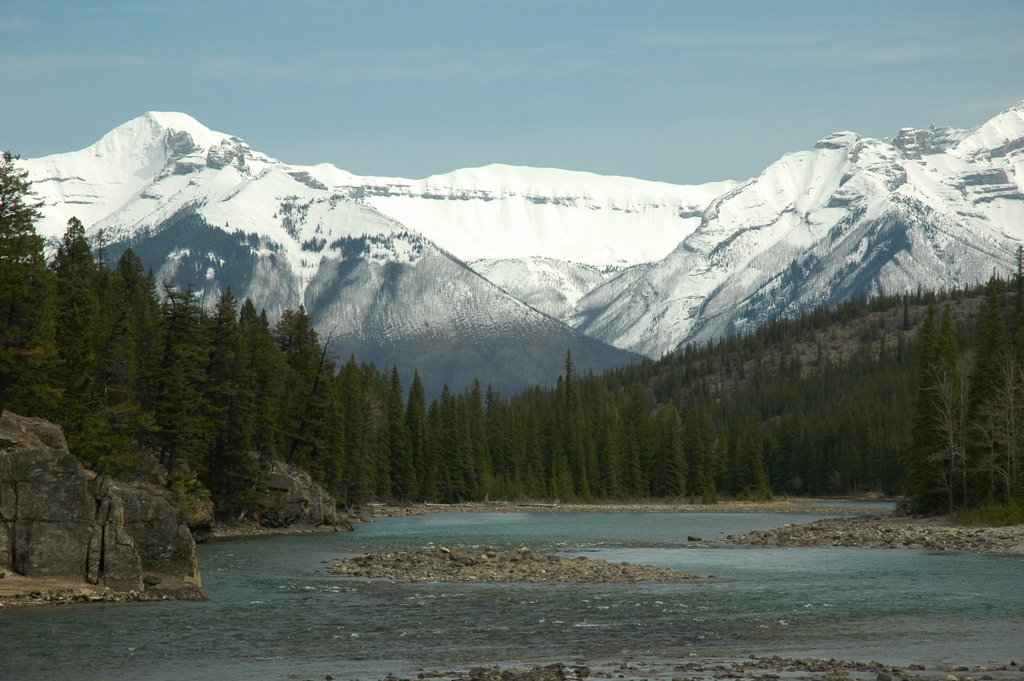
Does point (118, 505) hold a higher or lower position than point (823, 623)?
higher

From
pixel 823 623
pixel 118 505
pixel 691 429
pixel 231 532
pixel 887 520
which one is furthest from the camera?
pixel 691 429

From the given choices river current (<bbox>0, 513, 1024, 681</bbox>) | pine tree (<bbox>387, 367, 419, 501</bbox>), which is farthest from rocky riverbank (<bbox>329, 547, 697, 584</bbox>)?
pine tree (<bbox>387, 367, 419, 501</bbox>)

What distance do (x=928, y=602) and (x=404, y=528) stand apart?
63.9 m

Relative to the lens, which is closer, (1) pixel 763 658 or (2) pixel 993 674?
(2) pixel 993 674

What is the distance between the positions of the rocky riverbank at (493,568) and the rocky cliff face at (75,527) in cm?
1270

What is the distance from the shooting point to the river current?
3703 centimetres

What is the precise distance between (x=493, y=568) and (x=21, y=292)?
2669 cm

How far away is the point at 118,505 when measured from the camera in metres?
50.2

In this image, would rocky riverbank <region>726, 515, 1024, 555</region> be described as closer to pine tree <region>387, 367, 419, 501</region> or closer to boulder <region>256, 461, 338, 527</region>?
boulder <region>256, 461, 338, 527</region>

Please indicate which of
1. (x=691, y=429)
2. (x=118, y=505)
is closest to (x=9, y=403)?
(x=118, y=505)

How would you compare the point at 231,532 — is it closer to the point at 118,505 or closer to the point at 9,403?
the point at 9,403

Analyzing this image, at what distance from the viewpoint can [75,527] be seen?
48.6 m

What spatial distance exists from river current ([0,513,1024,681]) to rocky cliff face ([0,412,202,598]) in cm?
229

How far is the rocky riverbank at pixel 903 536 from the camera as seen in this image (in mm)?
76625
